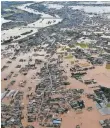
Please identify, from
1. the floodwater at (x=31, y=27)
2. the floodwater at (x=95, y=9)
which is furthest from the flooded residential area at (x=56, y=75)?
the floodwater at (x=95, y=9)

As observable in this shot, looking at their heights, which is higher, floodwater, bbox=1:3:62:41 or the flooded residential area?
the flooded residential area

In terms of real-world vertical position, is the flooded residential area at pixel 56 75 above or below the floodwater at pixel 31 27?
above

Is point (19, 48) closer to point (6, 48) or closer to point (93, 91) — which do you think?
point (6, 48)

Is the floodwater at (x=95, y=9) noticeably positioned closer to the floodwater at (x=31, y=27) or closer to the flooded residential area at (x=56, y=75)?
the floodwater at (x=31, y=27)

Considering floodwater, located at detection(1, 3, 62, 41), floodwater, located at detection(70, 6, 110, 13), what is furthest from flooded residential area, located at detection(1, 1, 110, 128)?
floodwater, located at detection(70, 6, 110, 13)

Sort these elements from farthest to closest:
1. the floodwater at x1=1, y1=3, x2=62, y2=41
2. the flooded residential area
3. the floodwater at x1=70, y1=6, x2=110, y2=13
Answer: the floodwater at x1=70, y1=6, x2=110, y2=13 → the floodwater at x1=1, y1=3, x2=62, y2=41 → the flooded residential area

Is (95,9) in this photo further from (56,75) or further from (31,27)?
(56,75)

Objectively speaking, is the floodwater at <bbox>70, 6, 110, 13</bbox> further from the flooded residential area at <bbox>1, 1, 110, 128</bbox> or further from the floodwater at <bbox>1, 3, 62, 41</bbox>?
the flooded residential area at <bbox>1, 1, 110, 128</bbox>

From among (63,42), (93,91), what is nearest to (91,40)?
(63,42)
